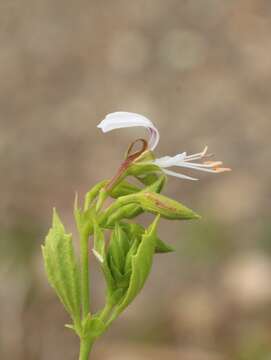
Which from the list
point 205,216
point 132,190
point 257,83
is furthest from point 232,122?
point 132,190

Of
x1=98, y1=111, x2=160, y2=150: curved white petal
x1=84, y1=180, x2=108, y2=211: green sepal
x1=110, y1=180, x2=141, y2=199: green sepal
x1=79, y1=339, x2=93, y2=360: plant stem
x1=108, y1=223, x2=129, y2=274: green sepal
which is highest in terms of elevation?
x1=98, y1=111, x2=160, y2=150: curved white petal

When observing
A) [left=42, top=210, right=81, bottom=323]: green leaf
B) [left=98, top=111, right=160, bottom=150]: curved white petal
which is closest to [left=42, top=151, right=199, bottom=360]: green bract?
[left=42, top=210, right=81, bottom=323]: green leaf

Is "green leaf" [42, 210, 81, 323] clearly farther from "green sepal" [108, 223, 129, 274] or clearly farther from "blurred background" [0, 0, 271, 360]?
"blurred background" [0, 0, 271, 360]

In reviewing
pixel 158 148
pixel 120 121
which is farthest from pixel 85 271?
pixel 158 148

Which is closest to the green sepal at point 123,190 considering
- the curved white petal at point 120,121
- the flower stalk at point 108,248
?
the flower stalk at point 108,248

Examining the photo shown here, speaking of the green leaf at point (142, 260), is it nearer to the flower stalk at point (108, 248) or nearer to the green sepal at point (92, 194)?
the flower stalk at point (108, 248)

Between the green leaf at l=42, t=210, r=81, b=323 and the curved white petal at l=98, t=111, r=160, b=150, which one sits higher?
the curved white petal at l=98, t=111, r=160, b=150

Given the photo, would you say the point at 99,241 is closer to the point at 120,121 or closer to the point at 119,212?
the point at 119,212
